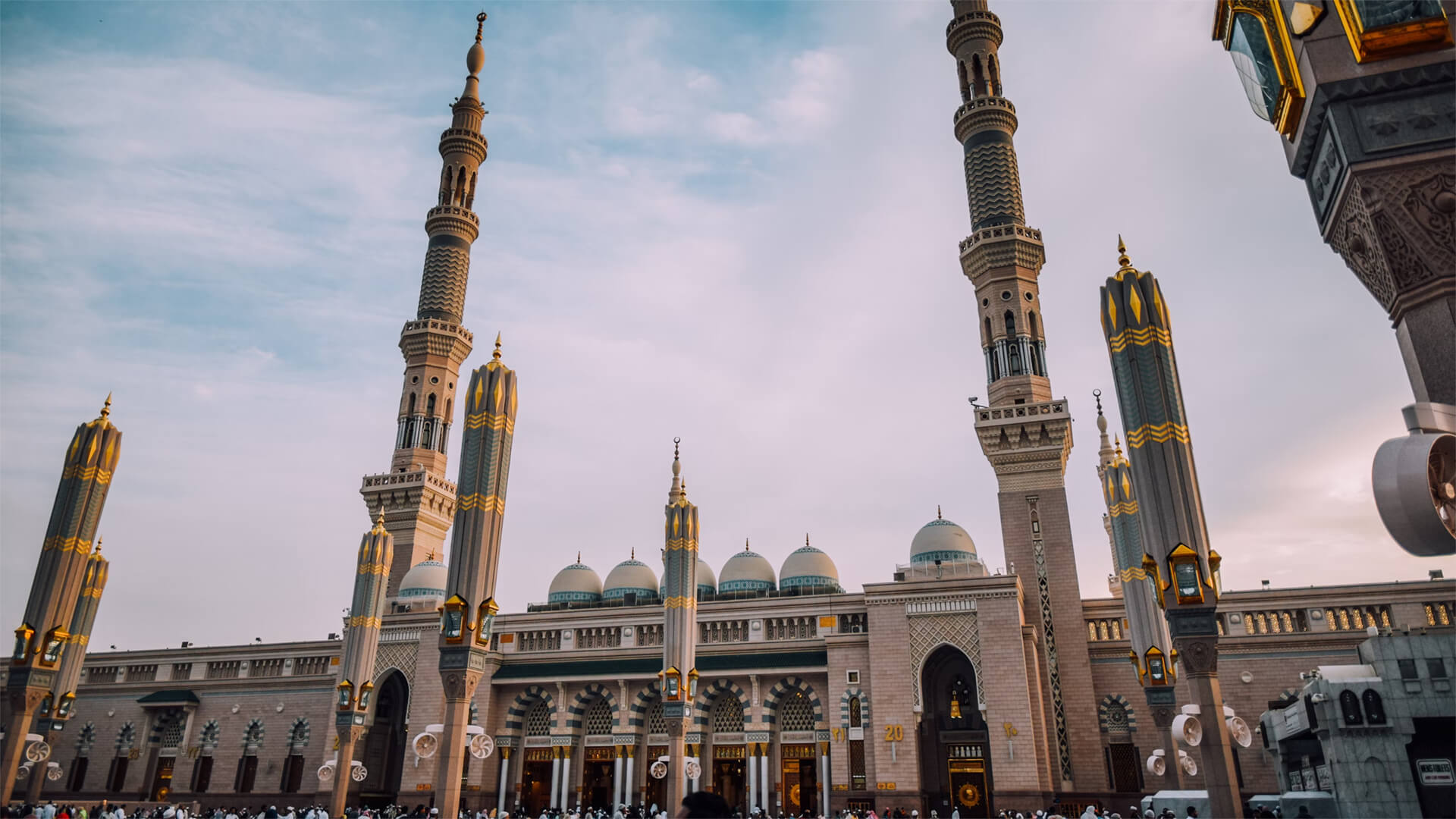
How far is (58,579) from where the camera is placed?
2456 cm

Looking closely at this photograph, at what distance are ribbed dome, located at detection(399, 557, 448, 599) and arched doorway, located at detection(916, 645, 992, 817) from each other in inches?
945

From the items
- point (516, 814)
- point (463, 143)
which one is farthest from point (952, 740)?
point (463, 143)

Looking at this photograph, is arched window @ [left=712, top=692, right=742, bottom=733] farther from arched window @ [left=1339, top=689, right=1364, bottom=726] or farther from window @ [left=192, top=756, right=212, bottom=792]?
window @ [left=192, top=756, right=212, bottom=792]

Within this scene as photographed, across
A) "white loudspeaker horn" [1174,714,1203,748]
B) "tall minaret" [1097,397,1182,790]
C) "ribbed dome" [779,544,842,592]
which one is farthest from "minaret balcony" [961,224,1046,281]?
"white loudspeaker horn" [1174,714,1203,748]

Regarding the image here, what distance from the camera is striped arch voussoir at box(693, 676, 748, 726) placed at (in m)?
37.0

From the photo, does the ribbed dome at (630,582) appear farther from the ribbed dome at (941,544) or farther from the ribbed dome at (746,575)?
the ribbed dome at (941,544)

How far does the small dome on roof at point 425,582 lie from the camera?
43.8m

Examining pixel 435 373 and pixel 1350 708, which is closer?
pixel 1350 708

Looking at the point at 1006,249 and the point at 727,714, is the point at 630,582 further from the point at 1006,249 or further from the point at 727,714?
the point at 1006,249

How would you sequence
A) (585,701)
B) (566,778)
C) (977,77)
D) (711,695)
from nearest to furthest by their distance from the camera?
(566,778)
(711,695)
(585,701)
(977,77)

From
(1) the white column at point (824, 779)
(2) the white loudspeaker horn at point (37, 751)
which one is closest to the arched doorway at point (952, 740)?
(1) the white column at point (824, 779)

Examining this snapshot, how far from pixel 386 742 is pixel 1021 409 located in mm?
33593

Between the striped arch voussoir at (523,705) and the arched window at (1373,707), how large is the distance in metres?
29.7

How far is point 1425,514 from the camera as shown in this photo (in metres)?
8.27
